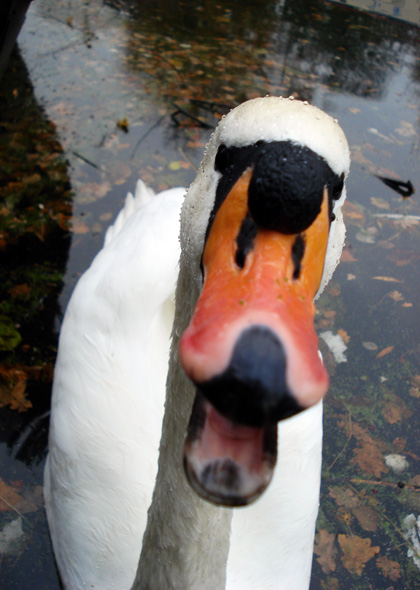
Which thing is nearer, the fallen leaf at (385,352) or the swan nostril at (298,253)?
the swan nostril at (298,253)

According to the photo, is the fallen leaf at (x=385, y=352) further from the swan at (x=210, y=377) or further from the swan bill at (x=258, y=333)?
the swan bill at (x=258, y=333)

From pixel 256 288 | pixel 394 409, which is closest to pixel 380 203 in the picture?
pixel 394 409

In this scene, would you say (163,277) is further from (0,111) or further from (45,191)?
(0,111)

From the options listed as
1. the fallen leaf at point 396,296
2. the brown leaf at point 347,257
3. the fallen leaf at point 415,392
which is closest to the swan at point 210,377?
the fallen leaf at point 415,392

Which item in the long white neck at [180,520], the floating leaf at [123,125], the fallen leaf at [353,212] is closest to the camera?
the long white neck at [180,520]

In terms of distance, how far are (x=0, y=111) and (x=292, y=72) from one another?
168 inches

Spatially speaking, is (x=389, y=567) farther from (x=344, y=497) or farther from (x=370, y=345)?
(x=370, y=345)

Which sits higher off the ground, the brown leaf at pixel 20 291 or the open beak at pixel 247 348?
the open beak at pixel 247 348

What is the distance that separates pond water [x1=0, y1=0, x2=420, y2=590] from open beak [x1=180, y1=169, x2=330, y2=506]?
1999mm

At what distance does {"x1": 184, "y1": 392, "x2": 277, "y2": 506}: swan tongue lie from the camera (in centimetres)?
96

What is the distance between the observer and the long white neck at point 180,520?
5.08 feet

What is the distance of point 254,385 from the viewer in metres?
0.81

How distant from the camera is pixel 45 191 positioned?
4.54 m

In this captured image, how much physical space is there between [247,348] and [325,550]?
7.94ft
